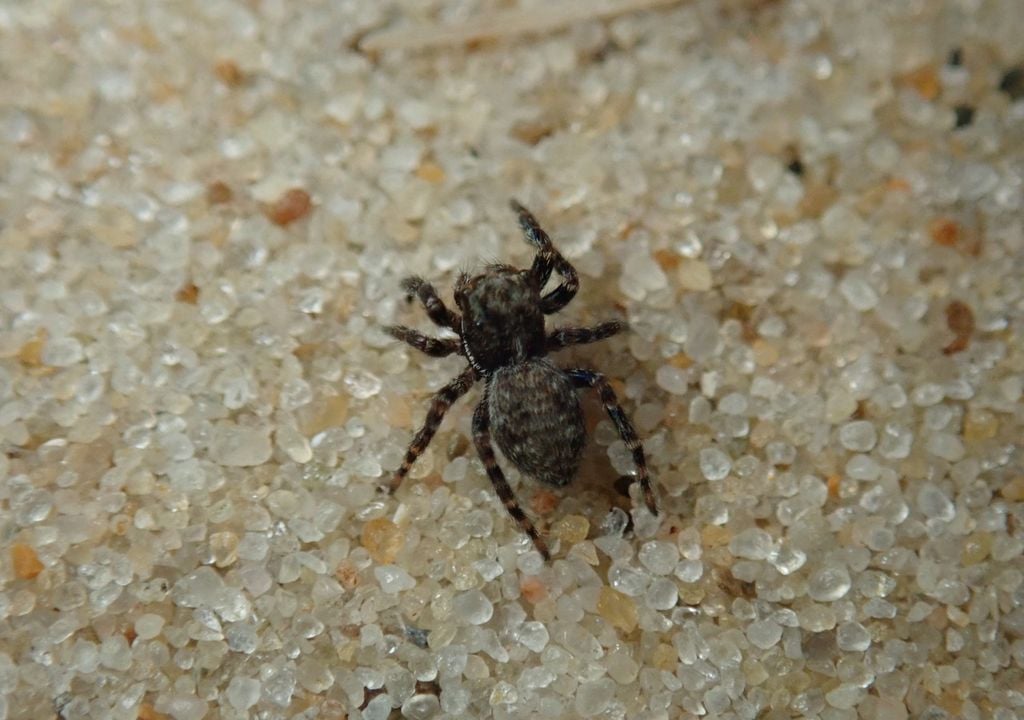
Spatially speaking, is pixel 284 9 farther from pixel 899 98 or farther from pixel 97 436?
pixel 899 98

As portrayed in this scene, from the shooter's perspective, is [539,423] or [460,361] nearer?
[539,423]

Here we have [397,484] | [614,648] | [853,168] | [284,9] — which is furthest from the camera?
[284,9]

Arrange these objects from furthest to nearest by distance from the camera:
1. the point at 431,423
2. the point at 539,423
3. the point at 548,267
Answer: the point at 548,267 < the point at 431,423 < the point at 539,423

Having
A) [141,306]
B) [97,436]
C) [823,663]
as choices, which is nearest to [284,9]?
[141,306]

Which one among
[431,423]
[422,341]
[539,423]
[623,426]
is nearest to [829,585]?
[623,426]

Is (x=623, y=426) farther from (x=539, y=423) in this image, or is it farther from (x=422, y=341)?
(x=422, y=341)

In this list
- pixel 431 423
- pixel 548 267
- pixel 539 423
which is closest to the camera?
pixel 539 423

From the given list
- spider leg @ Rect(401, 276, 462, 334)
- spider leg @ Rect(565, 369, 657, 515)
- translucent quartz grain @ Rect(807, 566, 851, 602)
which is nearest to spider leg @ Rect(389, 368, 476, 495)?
spider leg @ Rect(401, 276, 462, 334)

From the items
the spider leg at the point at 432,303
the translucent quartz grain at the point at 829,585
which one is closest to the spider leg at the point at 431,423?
the spider leg at the point at 432,303
